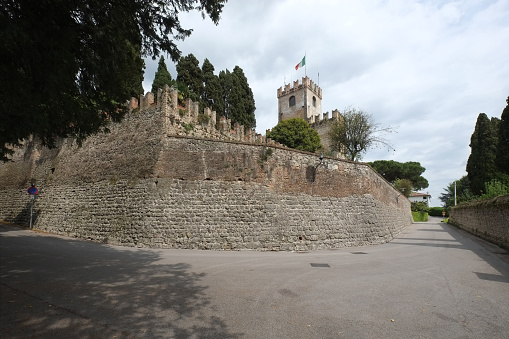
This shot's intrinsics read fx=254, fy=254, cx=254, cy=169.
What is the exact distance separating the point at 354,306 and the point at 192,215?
27.8 feet

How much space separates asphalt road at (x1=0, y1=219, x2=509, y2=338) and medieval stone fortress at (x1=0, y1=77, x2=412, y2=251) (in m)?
2.88

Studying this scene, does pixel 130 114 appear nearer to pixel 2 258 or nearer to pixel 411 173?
pixel 2 258

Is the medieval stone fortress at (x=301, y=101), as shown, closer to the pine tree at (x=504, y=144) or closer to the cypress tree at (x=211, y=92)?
the cypress tree at (x=211, y=92)

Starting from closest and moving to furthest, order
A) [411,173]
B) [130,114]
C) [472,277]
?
[472,277] → [130,114] → [411,173]

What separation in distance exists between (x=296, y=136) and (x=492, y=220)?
20998 millimetres

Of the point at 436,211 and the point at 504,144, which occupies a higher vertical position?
the point at 504,144

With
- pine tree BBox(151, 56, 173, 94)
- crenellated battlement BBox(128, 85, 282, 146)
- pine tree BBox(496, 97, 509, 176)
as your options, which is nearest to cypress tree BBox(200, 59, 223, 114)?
pine tree BBox(151, 56, 173, 94)

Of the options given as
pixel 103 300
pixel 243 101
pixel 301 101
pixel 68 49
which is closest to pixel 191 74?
pixel 243 101

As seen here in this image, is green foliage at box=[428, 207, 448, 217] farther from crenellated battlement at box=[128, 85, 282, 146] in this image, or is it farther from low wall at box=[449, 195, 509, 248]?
crenellated battlement at box=[128, 85, 282, 146]

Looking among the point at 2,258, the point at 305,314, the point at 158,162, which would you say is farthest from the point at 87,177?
the point at 305,314

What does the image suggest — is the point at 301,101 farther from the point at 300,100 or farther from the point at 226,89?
the point at 226,89

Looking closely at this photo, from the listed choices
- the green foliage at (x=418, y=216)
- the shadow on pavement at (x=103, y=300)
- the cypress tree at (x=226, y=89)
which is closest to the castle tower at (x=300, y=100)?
the cypress tree at (x=226, y=89)

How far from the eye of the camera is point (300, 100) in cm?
5084

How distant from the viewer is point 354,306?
4.80 m
